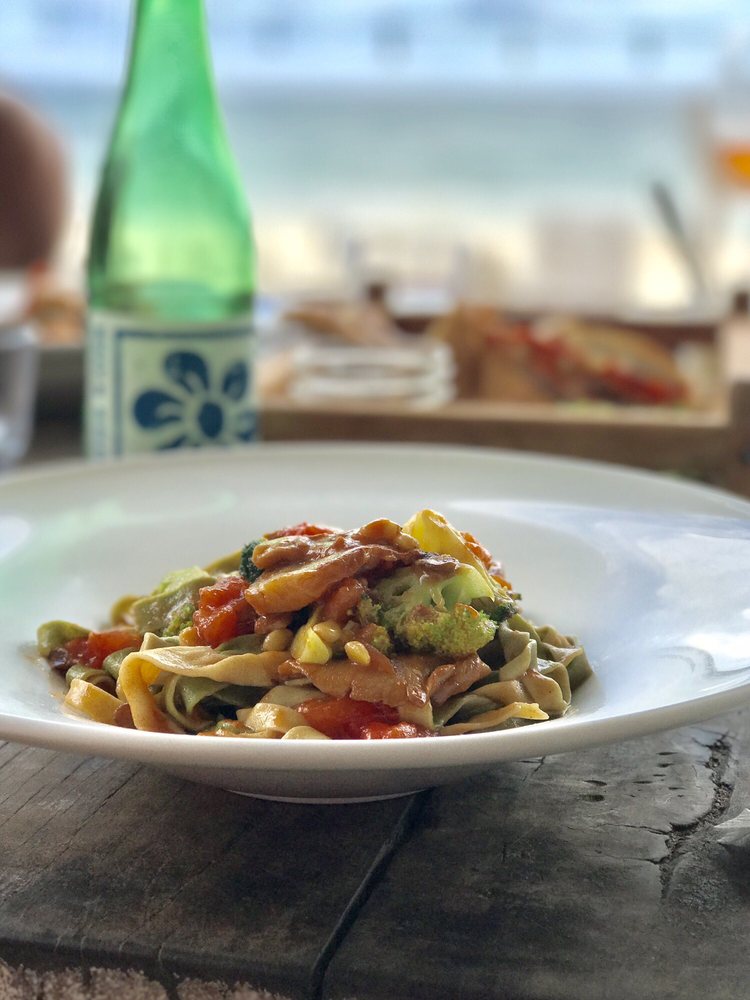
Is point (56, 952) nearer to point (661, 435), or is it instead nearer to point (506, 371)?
point (661, 435)

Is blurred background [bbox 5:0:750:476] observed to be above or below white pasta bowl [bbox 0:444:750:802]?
above

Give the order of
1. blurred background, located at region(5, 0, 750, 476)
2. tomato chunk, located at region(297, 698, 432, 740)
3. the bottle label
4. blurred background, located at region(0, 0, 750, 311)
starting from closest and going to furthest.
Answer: tomato chunk, located at region(297, 698, 432, 740) → the bottle label → blurred background, located at region(5, 0, 750, 476) → blurred background, located at region(0, 0, 750, 311)

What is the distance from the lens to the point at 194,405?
1648mm

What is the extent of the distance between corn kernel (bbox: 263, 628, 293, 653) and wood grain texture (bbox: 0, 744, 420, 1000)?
0.11 meters

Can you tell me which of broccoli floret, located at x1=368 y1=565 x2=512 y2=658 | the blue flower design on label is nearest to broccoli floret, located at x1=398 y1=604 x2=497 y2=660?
broccoli floret, located at x1=368 y1=565 x2=512 y2=658

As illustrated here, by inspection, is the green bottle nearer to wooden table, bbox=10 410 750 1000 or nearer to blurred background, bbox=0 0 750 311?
wooden table, bbox=10 410 750 1000

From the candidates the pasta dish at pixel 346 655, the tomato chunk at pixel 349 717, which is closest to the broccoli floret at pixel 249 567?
the pasta dish at pixel 346 655

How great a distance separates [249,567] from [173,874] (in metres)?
0.25

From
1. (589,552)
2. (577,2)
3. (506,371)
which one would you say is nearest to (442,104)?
(577,2)

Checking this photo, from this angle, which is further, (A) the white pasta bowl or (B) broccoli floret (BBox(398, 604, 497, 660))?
(B) broccoli floret (BBox(398, 604, 497, 660))

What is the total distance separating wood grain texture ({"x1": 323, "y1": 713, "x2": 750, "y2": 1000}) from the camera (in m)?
0.65

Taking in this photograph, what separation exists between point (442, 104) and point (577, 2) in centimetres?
320

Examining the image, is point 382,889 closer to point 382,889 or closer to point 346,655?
point 382,889

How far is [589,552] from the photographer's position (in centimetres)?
118
